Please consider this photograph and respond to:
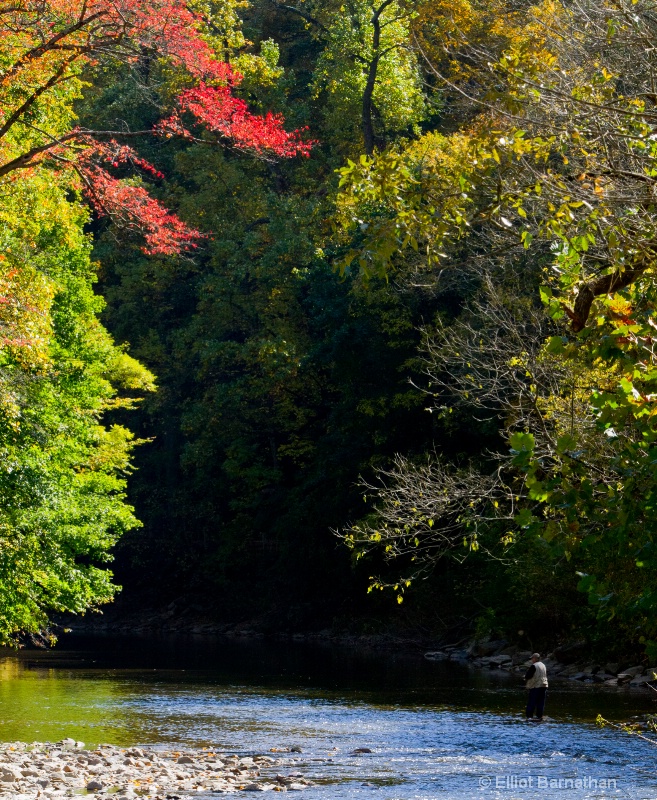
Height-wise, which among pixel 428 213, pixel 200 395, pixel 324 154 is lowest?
pixel 428 213

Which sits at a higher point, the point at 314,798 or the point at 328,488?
the point at 328,488

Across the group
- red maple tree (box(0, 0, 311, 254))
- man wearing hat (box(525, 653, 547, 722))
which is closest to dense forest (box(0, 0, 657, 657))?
red maple tree (box(0, 0, 311, 254))

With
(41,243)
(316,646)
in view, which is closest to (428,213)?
(41,243)

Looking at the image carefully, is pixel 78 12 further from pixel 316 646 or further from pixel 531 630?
pixel 316 646

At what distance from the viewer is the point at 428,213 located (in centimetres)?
704

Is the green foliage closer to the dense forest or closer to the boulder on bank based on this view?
the dense forest

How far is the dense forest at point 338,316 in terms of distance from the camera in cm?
728

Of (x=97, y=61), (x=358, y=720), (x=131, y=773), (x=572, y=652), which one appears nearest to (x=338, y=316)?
(x=572, y=652)

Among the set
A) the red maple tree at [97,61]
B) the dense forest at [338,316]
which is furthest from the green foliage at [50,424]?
the red maple tree at [97,61]

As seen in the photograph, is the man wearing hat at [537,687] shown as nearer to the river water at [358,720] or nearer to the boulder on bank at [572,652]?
the river water at [358,720]

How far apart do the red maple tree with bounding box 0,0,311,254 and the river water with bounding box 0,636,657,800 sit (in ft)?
27.0

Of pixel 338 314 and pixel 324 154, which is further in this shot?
pixel 324 154

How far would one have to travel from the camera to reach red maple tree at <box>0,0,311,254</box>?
14.3 metres

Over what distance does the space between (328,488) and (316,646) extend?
18.0 ft
